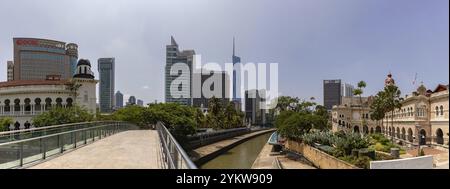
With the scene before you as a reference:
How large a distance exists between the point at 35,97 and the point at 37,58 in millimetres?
69690

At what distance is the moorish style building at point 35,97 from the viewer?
59594mm

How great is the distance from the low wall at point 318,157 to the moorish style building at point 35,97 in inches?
1413

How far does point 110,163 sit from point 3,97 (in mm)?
62836

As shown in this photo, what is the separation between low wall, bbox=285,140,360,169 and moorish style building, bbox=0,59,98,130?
35.9 metres

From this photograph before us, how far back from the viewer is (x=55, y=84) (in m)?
60.5

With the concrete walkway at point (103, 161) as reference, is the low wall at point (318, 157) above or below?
A: below

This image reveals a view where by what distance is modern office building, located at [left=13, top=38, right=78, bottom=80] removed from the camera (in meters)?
118

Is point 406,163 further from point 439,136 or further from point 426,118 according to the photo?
point 426,118

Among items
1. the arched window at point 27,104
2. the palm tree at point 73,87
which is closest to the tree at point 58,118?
the palm tree at point 73,87

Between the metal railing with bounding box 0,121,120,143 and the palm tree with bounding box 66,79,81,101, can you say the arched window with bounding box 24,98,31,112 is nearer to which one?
the palm tree with bounding box 66,79,81,101

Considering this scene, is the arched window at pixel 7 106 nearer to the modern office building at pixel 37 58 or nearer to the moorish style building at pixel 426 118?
the modern office building at pixel 37 58

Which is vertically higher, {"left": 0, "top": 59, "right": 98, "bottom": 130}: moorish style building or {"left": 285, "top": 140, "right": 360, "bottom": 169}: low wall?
{"left": 0, "top": 59, "right": 98, "bottom": 130}: moorish style building

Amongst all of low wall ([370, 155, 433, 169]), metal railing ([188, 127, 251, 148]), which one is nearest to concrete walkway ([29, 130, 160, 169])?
low wall ([370, 155, 433, 169])
